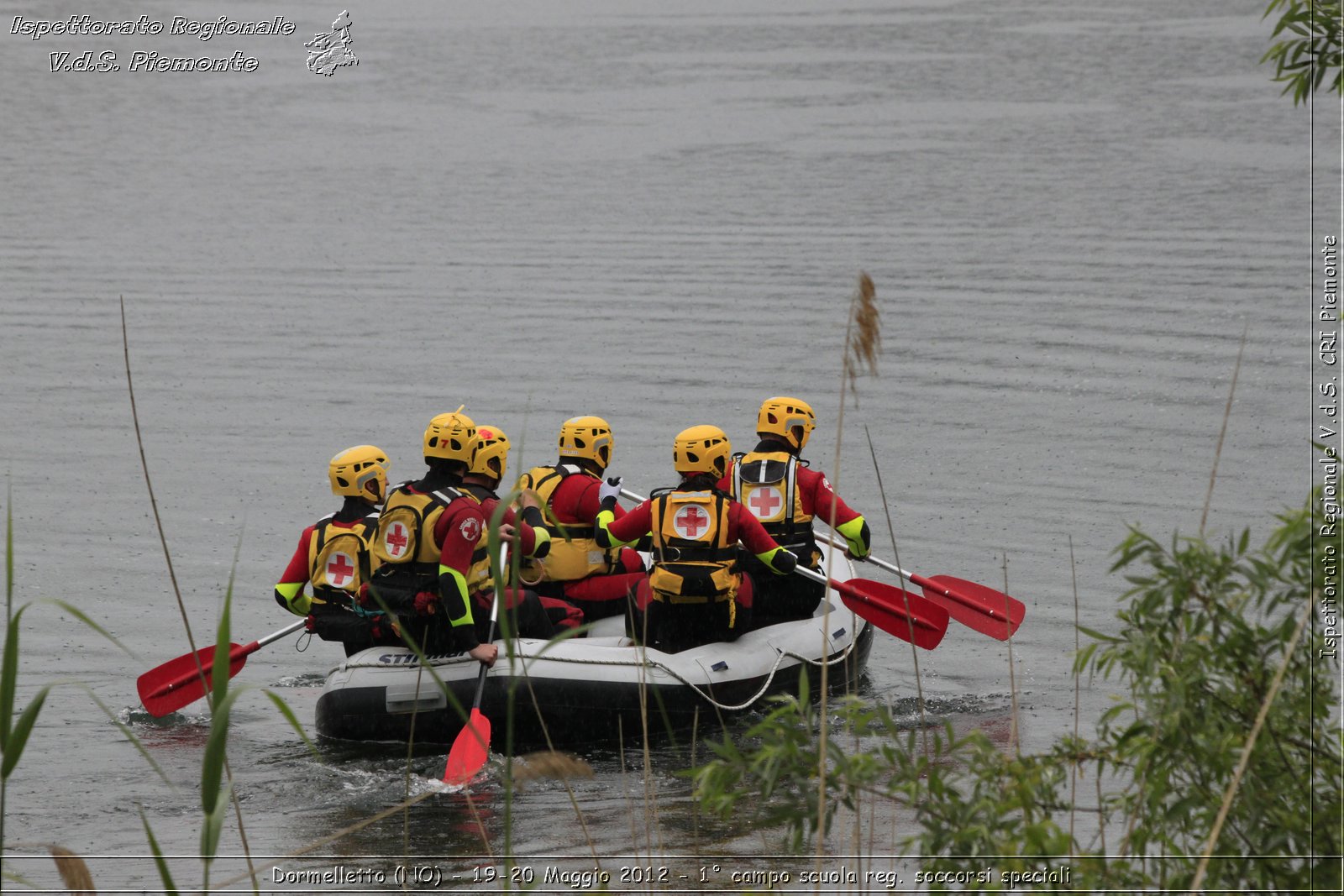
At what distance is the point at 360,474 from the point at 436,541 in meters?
0.78

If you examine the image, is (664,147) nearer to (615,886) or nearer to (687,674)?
(687,674)

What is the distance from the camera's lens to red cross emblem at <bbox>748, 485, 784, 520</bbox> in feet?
33.4

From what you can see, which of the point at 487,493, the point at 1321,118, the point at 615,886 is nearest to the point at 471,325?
the point at 487,493

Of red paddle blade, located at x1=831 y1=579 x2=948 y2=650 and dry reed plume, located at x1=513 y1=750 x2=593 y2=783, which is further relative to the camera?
red paddle blade, located at x1=831 y1=579 x2=948 y2=650

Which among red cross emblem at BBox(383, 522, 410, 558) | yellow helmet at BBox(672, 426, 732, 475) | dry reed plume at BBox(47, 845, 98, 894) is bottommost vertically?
dry reed plume at BBox(47, 845, 98, 894)

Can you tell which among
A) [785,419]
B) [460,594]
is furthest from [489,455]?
[785,419]

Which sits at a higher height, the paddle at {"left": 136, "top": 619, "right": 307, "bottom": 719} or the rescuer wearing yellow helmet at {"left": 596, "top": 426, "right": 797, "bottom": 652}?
the rescuer wearing yellow helmet at {"left": 596, "top": 426, "right": 797, "bottom": 652}

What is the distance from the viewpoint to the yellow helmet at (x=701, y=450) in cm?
931

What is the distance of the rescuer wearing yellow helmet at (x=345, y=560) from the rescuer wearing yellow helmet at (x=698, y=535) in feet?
4.56

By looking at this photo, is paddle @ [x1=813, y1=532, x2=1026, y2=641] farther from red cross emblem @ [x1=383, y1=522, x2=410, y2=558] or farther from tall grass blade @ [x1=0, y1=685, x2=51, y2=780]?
tall grass blade @ [x1=0, y1=685, x2=51, y2=780]

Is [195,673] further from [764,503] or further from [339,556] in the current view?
[764,503]

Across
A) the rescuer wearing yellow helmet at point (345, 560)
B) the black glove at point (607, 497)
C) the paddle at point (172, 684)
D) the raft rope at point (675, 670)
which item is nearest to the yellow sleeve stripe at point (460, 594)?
the raft rope at point (675, 670)

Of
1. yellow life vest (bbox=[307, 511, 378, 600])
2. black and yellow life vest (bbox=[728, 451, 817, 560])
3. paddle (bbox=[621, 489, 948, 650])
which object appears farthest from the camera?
black and yellow life vest (bbox=[728, 451, 817, 560])

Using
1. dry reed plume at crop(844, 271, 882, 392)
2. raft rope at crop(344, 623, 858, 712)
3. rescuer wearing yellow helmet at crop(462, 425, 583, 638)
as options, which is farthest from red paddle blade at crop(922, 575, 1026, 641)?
dry reed plume at crop(844, 271, 882, 392)
